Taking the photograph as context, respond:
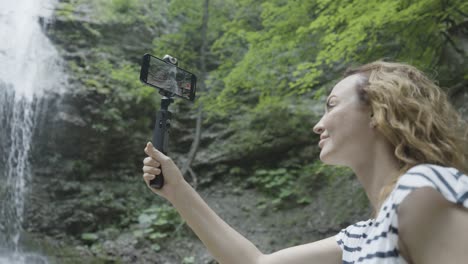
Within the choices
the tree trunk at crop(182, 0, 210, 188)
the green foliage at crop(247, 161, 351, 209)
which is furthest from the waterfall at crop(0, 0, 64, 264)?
the green foliage at crop(247, 161, 351, 209)

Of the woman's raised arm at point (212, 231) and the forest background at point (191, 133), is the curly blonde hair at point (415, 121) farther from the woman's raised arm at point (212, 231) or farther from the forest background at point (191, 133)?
the forest background at point (191, 133)

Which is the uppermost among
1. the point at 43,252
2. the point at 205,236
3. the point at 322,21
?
the point at 322,21

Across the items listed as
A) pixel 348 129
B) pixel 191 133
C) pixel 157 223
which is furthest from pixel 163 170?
pixel 191 133

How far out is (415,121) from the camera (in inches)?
29.4

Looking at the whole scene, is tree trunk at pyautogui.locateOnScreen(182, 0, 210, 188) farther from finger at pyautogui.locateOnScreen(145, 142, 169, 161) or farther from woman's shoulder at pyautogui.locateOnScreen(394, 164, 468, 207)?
woman's shoulder at pyautogui.locateOnScreen(394, 164, 468, 207)

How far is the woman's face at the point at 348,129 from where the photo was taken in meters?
0.83

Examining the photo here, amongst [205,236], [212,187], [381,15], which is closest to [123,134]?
[212,187]

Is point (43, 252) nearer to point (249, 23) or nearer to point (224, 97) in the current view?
point (224, 97)

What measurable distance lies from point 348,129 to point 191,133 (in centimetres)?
677

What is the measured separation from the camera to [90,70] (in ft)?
23.3

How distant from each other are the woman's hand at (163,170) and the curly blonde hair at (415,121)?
462mm

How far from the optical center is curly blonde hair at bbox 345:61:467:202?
2.42 feet

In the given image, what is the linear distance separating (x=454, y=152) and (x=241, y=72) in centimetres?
442

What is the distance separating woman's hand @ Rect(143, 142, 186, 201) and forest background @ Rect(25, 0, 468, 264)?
12.7 ft
